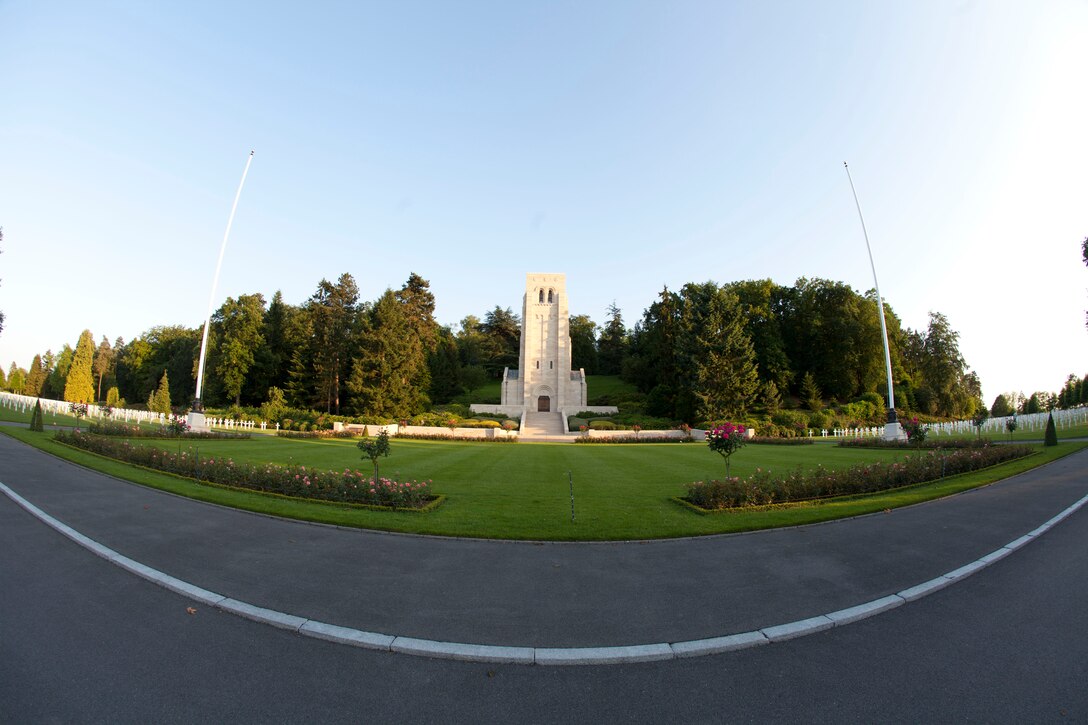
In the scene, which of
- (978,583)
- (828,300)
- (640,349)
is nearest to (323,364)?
(640,349)

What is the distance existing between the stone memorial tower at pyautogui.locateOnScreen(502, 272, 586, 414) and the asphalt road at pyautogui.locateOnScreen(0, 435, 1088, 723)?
54.6 metres

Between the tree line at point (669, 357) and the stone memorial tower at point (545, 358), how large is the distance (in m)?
8.41

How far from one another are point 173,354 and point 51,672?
9005 cm

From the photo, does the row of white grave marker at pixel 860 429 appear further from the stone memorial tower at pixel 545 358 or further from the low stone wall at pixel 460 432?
the stone memorial tower at pixel 545 358

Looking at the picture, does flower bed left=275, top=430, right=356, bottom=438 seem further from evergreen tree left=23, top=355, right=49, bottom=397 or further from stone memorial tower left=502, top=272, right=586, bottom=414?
evergreen tree left=23, top=355, right=49, bottom=397

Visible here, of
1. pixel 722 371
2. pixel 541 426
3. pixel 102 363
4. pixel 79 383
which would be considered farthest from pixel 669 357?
pixel 102 363

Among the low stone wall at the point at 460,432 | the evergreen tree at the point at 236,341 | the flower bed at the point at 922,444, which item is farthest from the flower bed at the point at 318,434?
the flower bed at the point at 922,444

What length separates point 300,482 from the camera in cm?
1198

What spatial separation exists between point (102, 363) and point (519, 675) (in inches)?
4663

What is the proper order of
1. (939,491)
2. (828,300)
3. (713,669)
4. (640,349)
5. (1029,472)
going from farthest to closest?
(640,349)
(828,300)
(1029,472)
(939,491)
(713,669)

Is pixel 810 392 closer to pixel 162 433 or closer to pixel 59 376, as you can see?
pixel 162 433

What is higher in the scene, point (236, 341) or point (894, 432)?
point (236, 341)

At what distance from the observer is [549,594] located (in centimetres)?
591

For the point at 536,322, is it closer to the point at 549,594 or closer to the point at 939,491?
the point at 939,491
